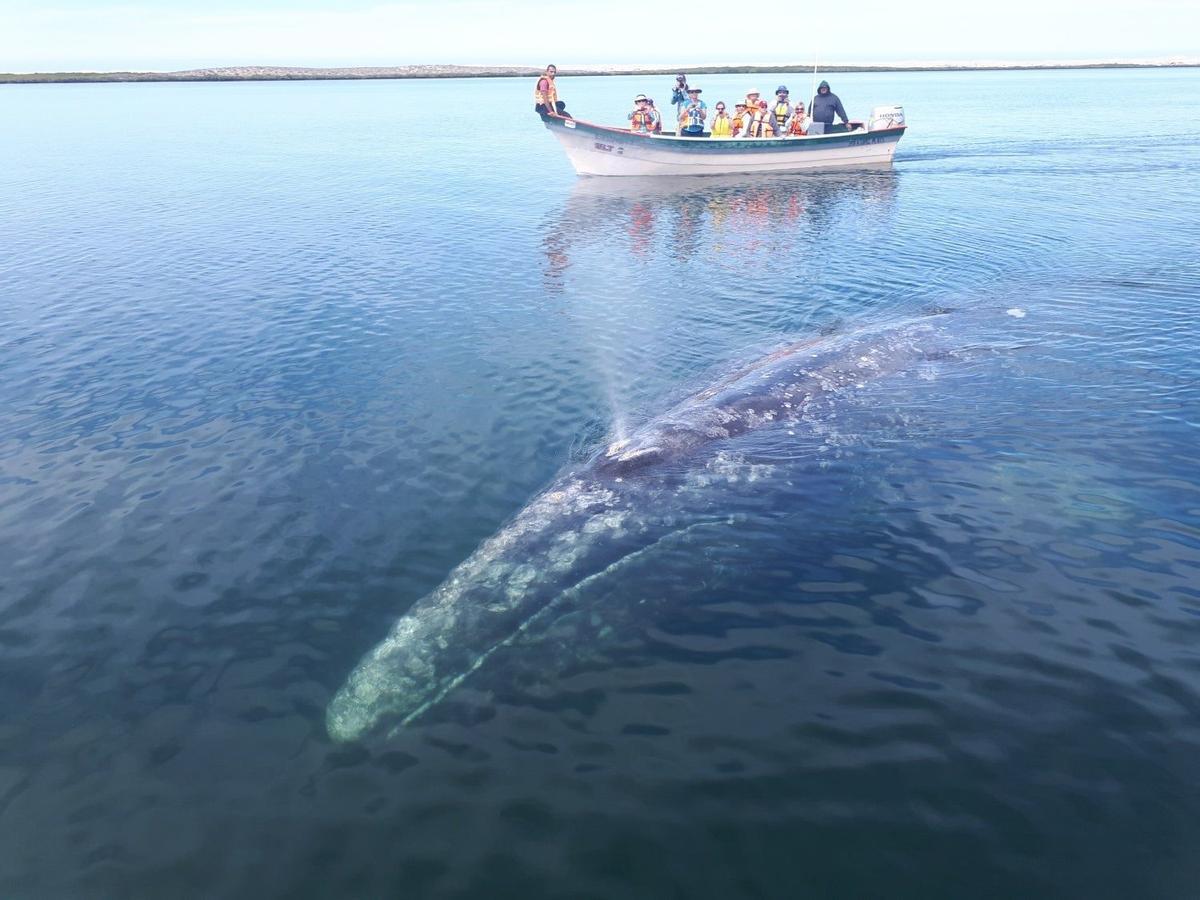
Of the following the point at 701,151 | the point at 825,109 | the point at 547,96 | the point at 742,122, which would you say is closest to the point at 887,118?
the point at 825,109

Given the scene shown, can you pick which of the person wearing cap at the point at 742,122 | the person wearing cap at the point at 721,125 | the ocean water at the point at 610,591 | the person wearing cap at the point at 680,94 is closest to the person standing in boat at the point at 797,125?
the person wearing cap at the point at 742,122

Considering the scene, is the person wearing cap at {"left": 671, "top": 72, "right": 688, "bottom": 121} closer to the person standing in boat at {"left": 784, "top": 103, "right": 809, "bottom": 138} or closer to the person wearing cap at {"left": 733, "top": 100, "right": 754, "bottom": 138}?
the person wearing cap at {"left": 733, "top": 100, "right": 754, "bottom": 138}

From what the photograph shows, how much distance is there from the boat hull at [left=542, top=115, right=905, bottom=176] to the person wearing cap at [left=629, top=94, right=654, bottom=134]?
187 centimetres

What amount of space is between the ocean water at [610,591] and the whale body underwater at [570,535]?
1.21ft

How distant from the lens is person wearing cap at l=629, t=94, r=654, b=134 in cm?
5353

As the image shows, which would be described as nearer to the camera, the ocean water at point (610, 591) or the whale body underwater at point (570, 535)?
the ocean water at point (610, 591)

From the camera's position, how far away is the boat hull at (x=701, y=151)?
172 ft

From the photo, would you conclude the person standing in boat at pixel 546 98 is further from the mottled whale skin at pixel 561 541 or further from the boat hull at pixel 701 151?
the mottled whale skin at pixel 561 541

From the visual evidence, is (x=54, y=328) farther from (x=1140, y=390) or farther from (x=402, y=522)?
(x=1140, y=390)

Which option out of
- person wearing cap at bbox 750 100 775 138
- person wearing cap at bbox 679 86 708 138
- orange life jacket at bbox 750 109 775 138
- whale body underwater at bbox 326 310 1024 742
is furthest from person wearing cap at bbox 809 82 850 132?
whale body underwater at bbox 326 310 1024 742

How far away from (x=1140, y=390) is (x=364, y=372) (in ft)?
68.2

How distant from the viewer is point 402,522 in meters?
14.5

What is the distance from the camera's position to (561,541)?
13.2 metres

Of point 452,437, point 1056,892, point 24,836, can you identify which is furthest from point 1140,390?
point 24,836
